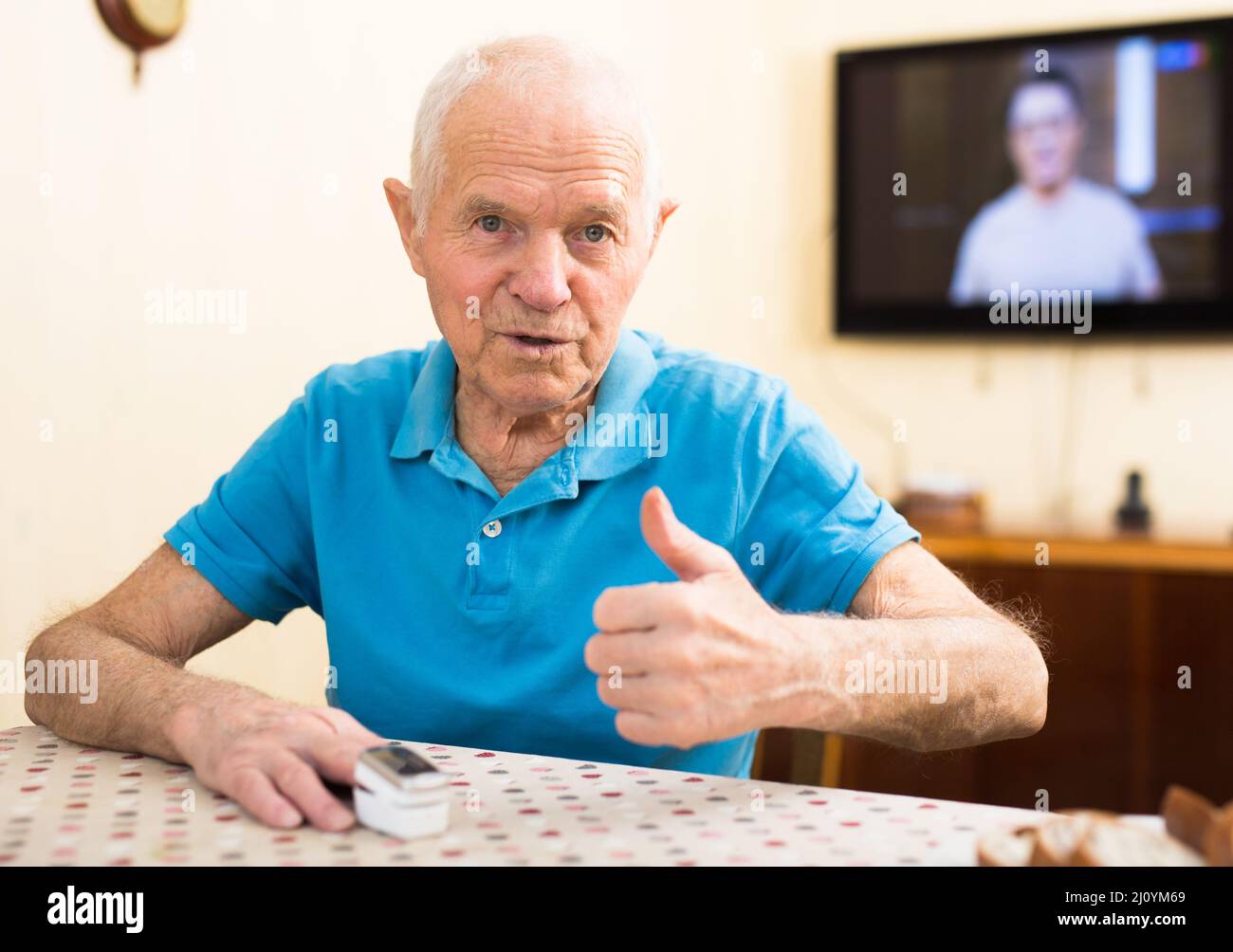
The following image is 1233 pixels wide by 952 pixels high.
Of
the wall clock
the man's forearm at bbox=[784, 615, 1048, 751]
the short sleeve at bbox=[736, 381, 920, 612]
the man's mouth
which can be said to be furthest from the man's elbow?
the wall clock

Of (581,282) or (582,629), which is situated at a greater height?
(581,282)

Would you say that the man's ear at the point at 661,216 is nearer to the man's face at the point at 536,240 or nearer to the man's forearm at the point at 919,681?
the man's face at the point at 536,240

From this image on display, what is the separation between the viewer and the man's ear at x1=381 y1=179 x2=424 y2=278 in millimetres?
1517

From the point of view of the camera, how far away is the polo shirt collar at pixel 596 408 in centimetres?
141

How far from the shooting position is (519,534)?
1386 mm

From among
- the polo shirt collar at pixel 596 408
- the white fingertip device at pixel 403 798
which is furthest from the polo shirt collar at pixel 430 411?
the white fingertip device at pixel 403 798

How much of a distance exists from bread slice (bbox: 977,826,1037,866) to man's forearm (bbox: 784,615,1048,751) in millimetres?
199

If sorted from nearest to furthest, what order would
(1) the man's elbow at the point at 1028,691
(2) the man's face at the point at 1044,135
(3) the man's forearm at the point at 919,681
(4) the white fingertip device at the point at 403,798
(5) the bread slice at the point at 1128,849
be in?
(5) the bread slice at the point at 1128,849 < (4) the white fingertip device at the point at 403,798 < (3) the man's forearm at the point at 919,681 < (1) the man's elbow at the point at 1028,691 < (2) the man's face at the point at 1044,135

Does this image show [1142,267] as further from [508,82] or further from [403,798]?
[403,798]

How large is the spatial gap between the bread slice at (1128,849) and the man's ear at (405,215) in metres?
1.01

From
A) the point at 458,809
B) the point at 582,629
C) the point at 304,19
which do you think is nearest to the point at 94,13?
the point at 304,19

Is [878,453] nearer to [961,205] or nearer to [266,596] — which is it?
[961,205]
